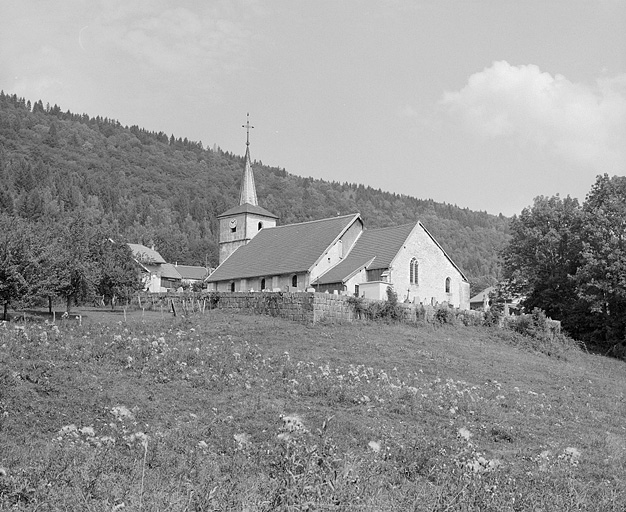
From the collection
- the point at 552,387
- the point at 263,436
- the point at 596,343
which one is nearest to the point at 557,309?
the point at 596,343

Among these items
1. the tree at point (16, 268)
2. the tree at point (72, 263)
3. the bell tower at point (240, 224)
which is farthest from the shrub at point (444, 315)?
the bell tower at point (240, 224)

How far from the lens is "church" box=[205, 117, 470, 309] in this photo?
49.4 m

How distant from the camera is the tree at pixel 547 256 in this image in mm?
51844

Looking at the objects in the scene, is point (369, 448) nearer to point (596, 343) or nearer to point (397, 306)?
point (397, 306)

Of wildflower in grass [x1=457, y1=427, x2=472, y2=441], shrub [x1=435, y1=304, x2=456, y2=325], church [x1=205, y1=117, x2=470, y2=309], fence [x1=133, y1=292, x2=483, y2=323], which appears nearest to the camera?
wildflower in grass [x1=457, y1=427, x2=472, y2=441]

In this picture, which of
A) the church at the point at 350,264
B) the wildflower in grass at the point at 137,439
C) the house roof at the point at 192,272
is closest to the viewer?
the wildflower in grass at the point at 137,439

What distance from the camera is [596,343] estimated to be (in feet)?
160

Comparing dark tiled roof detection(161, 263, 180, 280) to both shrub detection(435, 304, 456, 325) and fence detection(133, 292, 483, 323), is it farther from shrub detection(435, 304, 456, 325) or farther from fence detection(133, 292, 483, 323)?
shrub detection(435, 304, 456, 325)

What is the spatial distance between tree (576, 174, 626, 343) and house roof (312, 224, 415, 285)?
38.6ft

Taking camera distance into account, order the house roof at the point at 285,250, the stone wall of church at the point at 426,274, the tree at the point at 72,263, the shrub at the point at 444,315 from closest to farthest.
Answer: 1. the tree at the point at 72,263
2. the shrub at the point at 444,315
3. the stone wall of church at the point at 426,274
4. the house roof at the point at 285,250

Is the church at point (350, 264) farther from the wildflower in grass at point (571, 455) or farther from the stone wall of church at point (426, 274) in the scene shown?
the wildflower in grass at point (571, 455)

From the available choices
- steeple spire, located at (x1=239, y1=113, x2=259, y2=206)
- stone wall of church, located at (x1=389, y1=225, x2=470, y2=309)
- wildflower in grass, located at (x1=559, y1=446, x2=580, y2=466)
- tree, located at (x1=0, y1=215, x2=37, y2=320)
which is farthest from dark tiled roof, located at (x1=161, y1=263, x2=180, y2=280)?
wildflower in grass, located at (x1=559, y1=446, x2=580, y2=466)

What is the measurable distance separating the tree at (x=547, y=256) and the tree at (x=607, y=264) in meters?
1.59

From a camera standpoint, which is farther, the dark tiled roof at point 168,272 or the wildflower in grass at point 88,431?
the dark tiled roof at point 168,272
